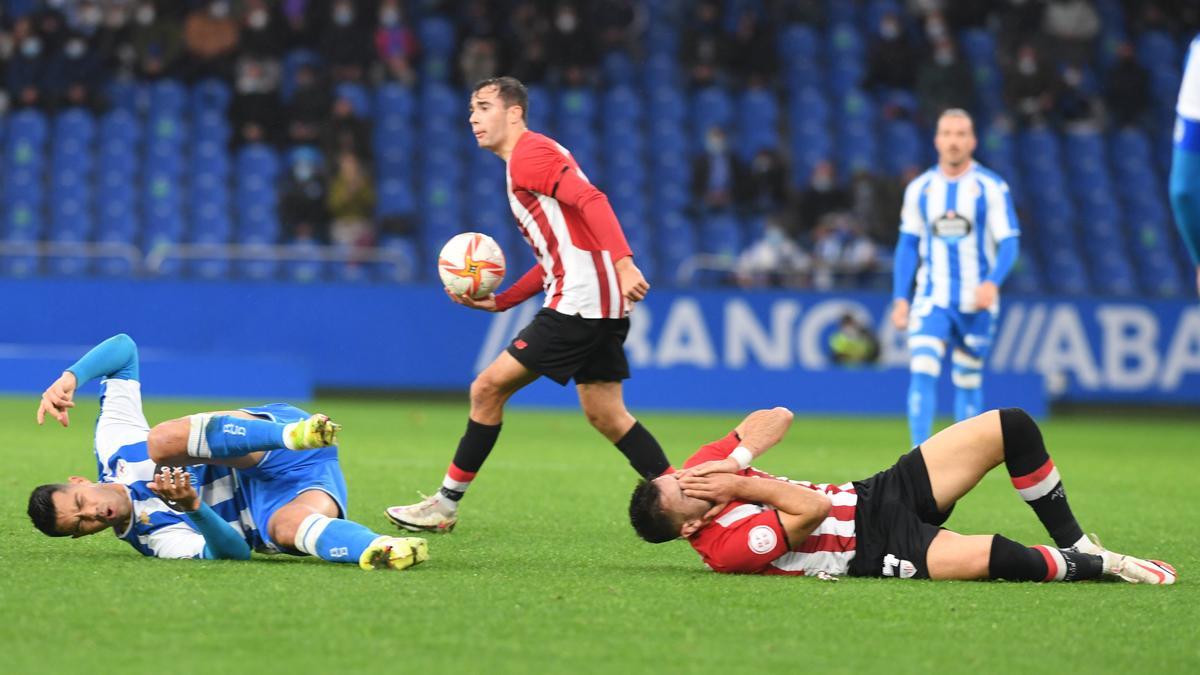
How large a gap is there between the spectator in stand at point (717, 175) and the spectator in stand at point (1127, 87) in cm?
559

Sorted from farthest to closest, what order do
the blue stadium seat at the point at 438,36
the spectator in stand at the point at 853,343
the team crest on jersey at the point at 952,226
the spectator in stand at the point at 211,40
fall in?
the blue stadium seat at the point at 438,36 → the spectator in stand at the point at 211,40 → the spectator in stand at the point at 853,343 → the team crest on jersey at the point at 952,226

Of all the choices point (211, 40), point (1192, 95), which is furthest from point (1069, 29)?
point (1192, 95)

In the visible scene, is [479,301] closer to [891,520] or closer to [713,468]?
[713,468]

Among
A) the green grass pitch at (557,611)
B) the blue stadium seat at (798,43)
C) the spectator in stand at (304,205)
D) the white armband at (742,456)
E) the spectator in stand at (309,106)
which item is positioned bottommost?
the green grass pitch at (557,611)

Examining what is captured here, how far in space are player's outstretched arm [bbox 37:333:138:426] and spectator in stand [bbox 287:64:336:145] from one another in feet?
44.4

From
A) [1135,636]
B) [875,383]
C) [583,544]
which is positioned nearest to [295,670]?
[1135,636]

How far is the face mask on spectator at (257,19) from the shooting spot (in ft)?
66.6

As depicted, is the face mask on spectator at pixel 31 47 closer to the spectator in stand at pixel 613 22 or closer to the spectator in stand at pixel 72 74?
the spectator in stand at pixel 72 74

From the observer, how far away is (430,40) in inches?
855

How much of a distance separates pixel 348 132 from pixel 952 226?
34.6 ft

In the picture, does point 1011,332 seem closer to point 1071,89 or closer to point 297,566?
point 1071,89

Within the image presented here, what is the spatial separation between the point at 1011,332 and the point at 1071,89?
16.8 feet

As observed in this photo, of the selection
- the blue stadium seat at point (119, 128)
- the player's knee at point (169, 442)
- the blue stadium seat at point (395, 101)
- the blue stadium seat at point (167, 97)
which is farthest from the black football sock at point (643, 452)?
the blue stadium seat at point (167, 97)

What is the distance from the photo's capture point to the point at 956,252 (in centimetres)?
1046
